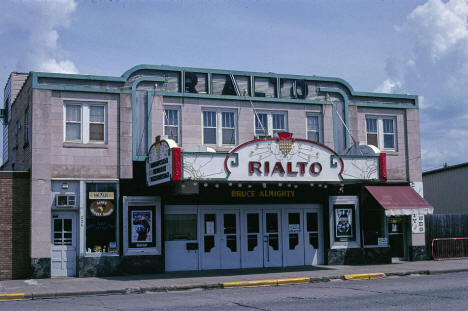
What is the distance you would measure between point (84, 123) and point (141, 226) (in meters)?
4.20

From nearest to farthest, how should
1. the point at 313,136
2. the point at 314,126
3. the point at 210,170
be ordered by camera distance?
the point at 210,170 → the point at 313,136 → the point at 314,126

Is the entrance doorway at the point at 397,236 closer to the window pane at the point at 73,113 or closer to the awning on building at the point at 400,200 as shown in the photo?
the awning on building at the point at 400,200

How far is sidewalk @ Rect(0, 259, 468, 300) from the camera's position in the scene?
57.0 feet

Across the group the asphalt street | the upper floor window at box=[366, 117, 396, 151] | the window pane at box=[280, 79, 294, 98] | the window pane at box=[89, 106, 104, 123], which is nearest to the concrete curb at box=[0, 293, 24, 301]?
the asphalt street

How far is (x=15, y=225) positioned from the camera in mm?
20953

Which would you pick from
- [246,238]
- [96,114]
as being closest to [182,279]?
[246,238]

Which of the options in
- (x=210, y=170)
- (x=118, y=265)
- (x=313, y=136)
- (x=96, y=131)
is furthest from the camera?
(x=313, y=136)

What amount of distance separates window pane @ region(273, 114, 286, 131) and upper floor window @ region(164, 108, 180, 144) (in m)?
3.94

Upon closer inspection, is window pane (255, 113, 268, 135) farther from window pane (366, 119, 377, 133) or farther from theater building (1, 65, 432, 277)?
window pane (366, 119, 377, 133)

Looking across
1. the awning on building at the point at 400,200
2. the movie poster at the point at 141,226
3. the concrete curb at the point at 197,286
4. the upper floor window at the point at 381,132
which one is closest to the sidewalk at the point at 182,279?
the concrete curb at the point at 197,286

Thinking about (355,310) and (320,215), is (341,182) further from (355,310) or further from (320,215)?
(355,310)

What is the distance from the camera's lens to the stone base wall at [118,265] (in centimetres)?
2105

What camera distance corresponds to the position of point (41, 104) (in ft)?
69.4

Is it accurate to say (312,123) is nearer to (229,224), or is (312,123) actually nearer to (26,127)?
(229,224)
